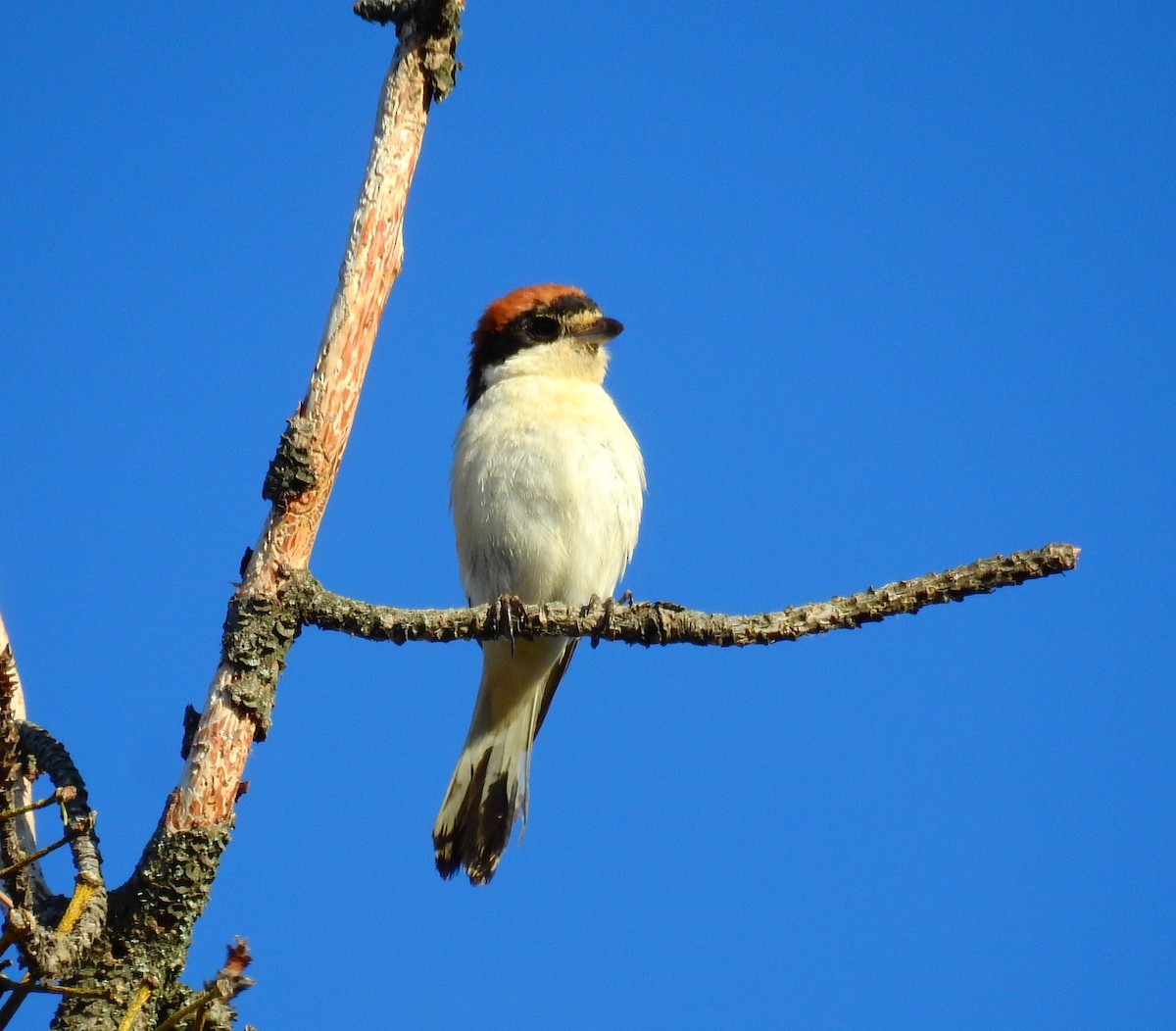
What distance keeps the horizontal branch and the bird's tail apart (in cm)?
196

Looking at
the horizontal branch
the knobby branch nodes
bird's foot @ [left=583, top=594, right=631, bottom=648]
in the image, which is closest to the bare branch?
the horizontal branch

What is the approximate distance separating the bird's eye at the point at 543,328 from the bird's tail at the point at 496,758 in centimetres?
176

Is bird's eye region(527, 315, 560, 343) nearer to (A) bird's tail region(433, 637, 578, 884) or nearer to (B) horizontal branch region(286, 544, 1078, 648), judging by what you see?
(A) bird's tail region(433, 637, 578, 884)

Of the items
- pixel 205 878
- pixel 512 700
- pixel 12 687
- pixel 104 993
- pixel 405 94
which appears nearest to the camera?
pixel 104 993

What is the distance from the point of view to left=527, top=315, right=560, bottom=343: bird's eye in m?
7.13

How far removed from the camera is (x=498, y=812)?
631 cm

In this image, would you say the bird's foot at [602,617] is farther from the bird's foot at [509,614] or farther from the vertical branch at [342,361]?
the vertical branch at [342,361]

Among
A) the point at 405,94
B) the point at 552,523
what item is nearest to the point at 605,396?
the point at 552,523

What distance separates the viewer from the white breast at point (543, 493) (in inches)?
248

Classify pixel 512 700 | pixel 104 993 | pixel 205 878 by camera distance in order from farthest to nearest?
pixel 512 700
pixel 205 878
pixel 104 993

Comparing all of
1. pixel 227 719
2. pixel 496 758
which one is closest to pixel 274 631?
pixel 227 719

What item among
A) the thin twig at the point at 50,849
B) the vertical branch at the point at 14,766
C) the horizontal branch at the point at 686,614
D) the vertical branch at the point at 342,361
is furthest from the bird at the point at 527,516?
the thin twig at the point at 50,849

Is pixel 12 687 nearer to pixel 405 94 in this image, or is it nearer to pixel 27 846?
pixel 27 846

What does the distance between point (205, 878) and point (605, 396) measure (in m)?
3.97
